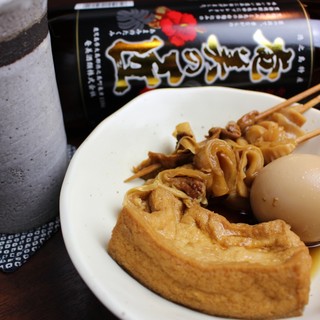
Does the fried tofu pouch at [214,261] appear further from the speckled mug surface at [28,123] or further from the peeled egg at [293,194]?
the speckled mug surface at [28,123]

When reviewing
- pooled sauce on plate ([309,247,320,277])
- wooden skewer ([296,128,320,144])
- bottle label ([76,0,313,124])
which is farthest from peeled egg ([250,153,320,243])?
bottle label ([76,0,313,124])

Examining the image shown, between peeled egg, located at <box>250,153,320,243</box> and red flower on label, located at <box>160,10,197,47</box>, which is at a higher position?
red flower on label, located at <box>160,10,197,47</box>

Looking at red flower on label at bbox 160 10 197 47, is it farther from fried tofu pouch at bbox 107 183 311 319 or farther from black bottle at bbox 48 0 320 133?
fried tofu pouch at bbox 107 183 311 319

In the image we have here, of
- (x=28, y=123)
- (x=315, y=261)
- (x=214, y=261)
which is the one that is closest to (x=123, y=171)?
(x=28, y=123)

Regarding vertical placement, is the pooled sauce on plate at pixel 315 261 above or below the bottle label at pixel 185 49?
below

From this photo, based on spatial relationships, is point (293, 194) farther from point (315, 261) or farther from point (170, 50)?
point (170, 50)

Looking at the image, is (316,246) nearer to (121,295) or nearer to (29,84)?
(121,295)

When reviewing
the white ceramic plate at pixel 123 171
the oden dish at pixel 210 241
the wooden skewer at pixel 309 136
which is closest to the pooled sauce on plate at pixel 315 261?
the white ceramic plate at pixel 123 171
